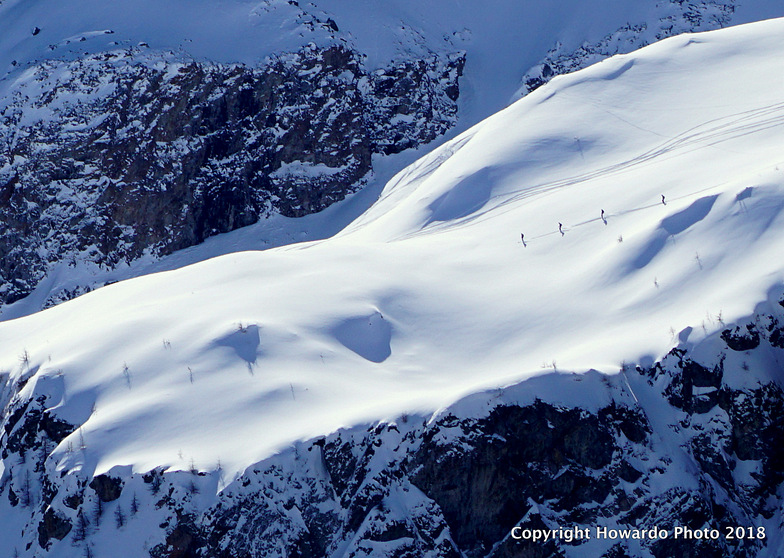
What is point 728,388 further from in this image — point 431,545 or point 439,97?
point 439,97

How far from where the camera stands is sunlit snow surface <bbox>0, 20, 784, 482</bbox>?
25.4m

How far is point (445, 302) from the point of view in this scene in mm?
30094

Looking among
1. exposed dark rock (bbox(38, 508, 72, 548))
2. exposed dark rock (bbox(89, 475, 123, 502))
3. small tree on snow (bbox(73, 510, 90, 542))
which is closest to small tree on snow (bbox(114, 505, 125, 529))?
exposed dark rock (bbox(89, 475, 123, 502))

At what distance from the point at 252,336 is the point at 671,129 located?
18.4 meters

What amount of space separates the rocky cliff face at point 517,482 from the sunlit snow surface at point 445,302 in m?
0.56

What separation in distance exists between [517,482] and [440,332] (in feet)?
19.0

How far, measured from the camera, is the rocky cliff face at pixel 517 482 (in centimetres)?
2367

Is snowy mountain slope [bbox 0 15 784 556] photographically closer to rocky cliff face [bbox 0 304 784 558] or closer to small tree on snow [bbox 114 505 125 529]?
rocky cliff face [bbox 0 304 784 558]

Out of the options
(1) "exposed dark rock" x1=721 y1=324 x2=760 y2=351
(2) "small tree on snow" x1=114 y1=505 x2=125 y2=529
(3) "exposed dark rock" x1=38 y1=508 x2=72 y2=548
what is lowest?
(3) "exposed dark rock" x1=38 y1=508 x2=72 y2=548

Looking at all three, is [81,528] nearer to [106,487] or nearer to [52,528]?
[52,528]

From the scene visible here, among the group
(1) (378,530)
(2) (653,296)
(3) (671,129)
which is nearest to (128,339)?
(1) (378,530)

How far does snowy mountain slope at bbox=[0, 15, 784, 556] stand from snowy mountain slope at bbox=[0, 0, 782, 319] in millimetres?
18186

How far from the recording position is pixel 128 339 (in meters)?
29.0

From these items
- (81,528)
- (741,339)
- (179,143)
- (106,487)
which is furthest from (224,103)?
(741,339)
